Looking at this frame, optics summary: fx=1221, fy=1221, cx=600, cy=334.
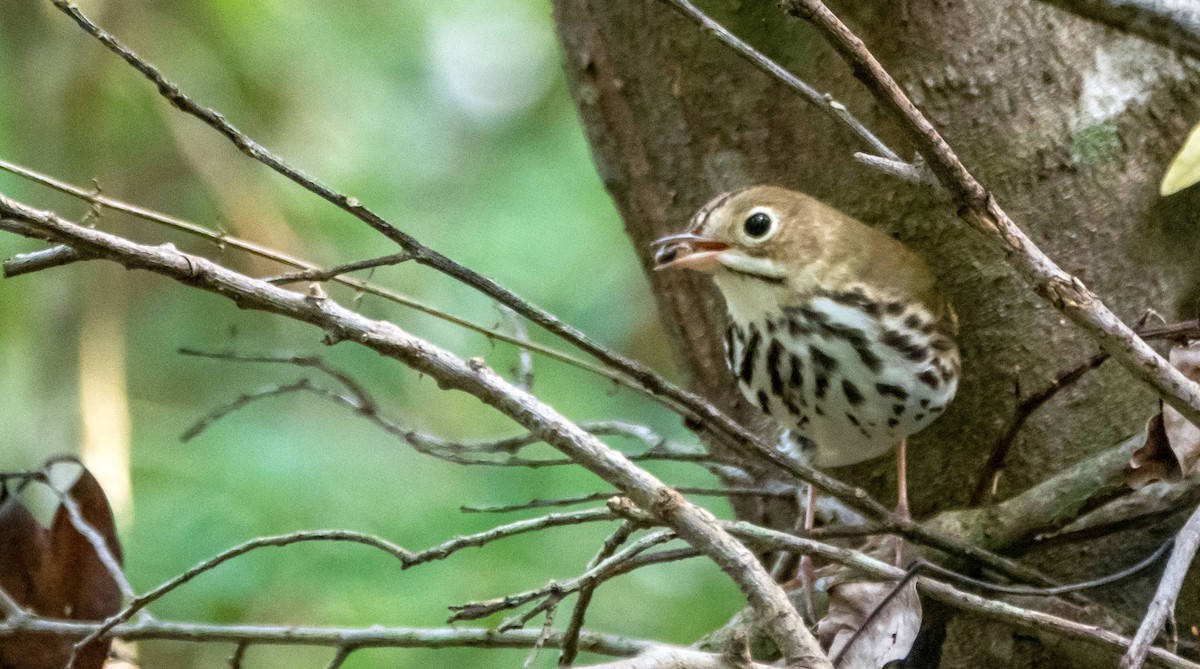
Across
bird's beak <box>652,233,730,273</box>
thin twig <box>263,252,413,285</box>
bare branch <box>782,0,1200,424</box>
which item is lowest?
bare branch <box>782,0,1200,424</box>

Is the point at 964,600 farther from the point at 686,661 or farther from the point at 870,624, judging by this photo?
the point at 686,661

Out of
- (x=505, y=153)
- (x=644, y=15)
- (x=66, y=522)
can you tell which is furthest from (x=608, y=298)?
(x=66, y=522)

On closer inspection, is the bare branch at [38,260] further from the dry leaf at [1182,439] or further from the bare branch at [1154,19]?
the dry leaf at [1182,439]

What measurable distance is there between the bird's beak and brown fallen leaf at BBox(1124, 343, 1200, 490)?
61 centimetres

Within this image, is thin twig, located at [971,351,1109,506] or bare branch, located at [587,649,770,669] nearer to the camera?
bare branch, located at [587,649,770,669]

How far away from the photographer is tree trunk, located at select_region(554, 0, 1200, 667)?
1658 mm

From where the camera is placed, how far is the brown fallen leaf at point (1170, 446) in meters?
1.33

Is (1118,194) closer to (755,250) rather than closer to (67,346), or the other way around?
(755,250)

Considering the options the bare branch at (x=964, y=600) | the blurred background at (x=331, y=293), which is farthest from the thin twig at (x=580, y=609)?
the blurred background at (x=331, y=293)

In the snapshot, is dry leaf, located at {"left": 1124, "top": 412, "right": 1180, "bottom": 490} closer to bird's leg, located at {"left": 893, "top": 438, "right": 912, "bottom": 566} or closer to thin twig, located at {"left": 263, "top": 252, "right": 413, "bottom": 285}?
bird's leg, located at {"left": 893, "top": 438, "right": 912, "bottom": 566}

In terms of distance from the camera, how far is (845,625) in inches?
54.7

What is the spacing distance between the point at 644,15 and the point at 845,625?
93 cm

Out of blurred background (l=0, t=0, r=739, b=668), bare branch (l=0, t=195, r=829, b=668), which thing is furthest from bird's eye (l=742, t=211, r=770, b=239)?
blurred background (l=0, t=0, r=739, b=668)

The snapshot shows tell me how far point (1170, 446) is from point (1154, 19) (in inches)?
19.6
